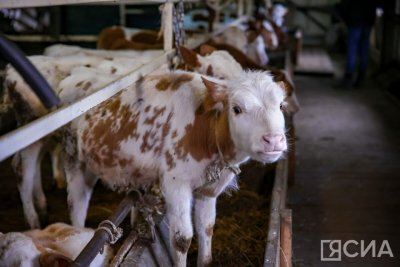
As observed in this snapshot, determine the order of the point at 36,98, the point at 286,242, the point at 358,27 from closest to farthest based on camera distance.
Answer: the point at 286,242
the point at 36,98
the point at 358,27

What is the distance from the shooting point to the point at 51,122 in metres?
2.12

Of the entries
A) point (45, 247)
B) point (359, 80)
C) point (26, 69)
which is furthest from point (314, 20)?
point (45, 247)

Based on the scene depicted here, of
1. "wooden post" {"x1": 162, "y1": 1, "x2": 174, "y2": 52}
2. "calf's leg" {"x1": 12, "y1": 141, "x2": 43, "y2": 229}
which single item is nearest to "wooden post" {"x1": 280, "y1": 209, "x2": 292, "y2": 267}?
"wooden post" {"x1": 162, "y1": 1, "x2": 174, "y2": 52}

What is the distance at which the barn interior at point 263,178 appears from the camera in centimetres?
300

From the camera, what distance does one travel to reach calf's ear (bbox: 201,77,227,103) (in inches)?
108

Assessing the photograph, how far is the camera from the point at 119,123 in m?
3.26

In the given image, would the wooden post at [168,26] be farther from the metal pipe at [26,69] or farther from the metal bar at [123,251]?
the metal bar at [123,251]

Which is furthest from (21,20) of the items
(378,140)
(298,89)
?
(378,140)

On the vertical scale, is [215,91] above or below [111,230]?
above

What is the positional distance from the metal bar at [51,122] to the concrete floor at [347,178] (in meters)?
1.95

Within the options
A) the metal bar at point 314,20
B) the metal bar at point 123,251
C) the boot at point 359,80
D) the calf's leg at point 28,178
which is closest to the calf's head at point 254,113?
the metal bar at point 123,251

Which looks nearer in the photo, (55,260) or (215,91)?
(55,260)

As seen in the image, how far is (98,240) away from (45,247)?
1.59 feet

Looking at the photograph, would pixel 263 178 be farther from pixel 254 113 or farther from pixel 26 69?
pixel 26 69
